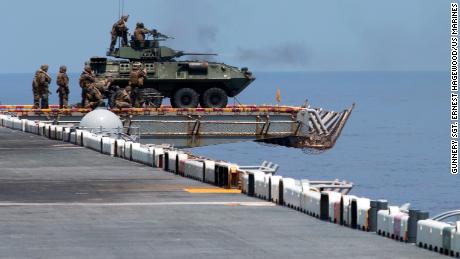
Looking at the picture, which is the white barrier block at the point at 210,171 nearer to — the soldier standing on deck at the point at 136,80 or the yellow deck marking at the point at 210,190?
the yellow deck marking at the point at 210,190

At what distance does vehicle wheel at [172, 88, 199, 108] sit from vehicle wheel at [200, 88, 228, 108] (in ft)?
1.73

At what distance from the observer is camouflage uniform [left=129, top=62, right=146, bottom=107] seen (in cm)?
6962

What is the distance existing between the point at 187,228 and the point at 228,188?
863cm

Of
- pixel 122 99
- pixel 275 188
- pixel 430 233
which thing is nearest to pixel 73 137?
pixel 122 99

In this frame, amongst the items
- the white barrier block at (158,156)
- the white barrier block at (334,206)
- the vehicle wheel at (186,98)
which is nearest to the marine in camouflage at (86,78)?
the vehicle wheel at (186,98)

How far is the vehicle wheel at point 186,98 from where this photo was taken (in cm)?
7438

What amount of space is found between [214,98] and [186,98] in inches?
60.9

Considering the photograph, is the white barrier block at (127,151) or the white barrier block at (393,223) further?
the white barrier block at (127,151)

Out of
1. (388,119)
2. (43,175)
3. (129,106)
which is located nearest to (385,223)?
(43,175)

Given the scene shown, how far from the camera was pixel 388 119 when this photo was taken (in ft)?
624

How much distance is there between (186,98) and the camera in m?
74.6

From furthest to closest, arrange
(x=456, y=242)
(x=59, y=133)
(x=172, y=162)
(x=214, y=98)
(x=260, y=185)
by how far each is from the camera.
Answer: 1. (x=214, y=98)
2. (x=59, y=133)
3. (x=172, y=162)
4. (x=260, y=185)
5. (x=456, y=242)

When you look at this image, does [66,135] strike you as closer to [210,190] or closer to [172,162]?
[172,162]

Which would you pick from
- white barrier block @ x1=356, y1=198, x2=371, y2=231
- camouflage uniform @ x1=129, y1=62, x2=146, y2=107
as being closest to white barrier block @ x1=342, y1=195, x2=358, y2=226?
white barrier block @ x1=356, y1=198, x2=371, y2=231
